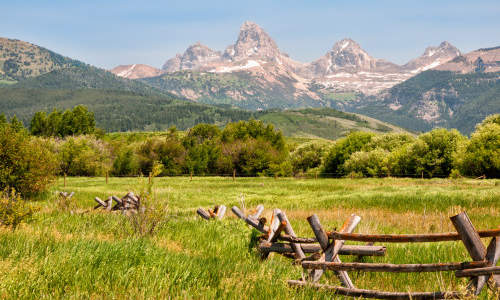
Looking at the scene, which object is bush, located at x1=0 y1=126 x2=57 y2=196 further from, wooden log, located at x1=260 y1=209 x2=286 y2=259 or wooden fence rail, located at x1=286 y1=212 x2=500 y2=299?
wooden fence rail, located at x1=286 y1=212 x2=500 y2=299

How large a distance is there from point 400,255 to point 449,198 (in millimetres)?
17170

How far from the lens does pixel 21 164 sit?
27078mm

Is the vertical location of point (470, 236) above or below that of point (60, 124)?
below

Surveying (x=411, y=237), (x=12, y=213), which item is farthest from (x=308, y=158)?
(x=411, y=237)

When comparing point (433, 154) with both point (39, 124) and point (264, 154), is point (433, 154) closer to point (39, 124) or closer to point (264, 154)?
point (264, 154)

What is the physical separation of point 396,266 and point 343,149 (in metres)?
89.6

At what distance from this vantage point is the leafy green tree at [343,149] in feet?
300

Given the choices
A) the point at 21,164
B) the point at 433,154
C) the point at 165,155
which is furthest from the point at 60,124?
the point at 433,154

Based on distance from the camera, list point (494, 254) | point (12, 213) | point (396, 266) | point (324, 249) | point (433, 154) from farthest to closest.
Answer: point (433, 154), point (12, 213), point (324, 249), point (396, 266), point (494, 254)

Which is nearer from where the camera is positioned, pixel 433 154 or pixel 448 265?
pixel 448 265

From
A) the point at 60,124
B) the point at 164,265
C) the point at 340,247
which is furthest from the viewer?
the point at 60,124

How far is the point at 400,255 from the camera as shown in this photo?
8906mm

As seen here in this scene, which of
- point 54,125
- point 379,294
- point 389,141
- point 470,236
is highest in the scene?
point 54,125

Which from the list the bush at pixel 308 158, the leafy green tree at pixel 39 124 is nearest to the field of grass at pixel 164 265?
the bush at pixel 308 158
